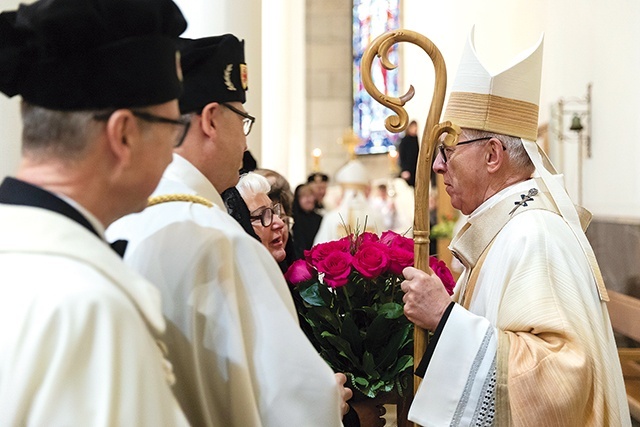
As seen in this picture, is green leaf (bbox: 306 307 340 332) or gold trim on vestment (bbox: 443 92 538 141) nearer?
green leaf (bbox: 306 307 340 332)

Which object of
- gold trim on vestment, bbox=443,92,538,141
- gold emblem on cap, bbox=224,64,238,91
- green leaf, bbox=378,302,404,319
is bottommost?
green leaf, bbox=378,302,404,319

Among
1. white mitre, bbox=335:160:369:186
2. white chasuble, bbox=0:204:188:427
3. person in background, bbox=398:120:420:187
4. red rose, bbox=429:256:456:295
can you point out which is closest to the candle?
white mitre, bbox=335:160:369:186

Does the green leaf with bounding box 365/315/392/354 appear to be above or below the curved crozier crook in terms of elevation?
below

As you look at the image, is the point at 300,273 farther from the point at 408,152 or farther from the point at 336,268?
the point at 408,152

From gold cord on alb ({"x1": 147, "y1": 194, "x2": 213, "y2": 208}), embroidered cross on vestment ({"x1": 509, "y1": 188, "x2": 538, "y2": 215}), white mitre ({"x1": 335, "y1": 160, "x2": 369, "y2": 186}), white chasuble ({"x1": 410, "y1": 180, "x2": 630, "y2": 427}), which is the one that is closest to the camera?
gold cord on alb ({"x1": 147, "y1": 194, "x2": 213, "y2": 208})

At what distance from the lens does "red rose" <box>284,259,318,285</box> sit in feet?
10.1

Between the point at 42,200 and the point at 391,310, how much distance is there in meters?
1.73

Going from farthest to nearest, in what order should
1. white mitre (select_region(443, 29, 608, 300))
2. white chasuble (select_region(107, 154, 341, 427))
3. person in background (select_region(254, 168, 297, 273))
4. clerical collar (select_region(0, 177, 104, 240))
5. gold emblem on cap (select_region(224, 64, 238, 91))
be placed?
1. person in background (select_region(254, 168, 297, 273))
2. white mitre (select_region(443, 29, 608, 300))
3. gold emblem on cap (select_region(224, 64, 238, 91))
4. white chasuble (select_region(107, 154, 341, 427))
5. clerical collar (select_region(0, 177, 104, 240))

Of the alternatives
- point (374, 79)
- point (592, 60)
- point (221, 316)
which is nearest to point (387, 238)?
point (221, 316)

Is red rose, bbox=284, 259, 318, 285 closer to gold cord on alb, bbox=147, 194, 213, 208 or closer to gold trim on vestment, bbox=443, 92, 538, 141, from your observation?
gold trim on vestment, bbox=443, 92, 538, 141

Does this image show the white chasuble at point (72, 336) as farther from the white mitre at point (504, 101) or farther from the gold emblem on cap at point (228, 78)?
the white mitre at point (504, 101)

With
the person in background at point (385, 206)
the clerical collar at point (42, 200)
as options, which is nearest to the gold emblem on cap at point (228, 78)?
the clerical collar at point (42, 200)

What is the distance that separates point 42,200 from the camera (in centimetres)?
147

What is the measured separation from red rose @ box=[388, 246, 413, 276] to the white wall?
6164mm
